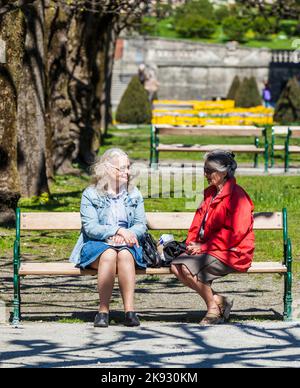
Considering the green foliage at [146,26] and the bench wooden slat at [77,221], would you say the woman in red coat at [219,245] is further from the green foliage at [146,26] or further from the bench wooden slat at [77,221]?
the green foliage at [146,26]

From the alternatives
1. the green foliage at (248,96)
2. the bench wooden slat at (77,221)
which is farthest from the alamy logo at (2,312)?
the green foliage at (248,96)

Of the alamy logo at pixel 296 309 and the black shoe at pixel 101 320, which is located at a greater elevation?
the black shoe at pixel 101 320

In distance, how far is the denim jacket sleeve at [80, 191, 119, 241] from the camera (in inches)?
403

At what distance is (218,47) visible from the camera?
8306cm

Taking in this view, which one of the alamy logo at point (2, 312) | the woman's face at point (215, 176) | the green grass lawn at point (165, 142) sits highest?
the woman's face at point (215, 176)

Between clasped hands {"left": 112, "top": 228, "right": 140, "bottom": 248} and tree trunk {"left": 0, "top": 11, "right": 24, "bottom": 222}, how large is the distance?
19.0 ft

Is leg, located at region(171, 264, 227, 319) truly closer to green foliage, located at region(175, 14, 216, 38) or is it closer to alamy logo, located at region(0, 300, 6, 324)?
alamy logo, located at region(0, 300, 6, 324)

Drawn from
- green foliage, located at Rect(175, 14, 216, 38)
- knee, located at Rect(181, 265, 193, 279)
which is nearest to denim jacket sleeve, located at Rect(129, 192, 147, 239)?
knee, located at Rect(181, 265, 193, 279)

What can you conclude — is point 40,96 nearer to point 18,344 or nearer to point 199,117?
point 18,344

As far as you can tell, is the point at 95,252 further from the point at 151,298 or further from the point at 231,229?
the point at 151,298

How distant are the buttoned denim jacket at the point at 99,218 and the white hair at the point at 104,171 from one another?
0.04 m

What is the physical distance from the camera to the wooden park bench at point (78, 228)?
10297 millimetres

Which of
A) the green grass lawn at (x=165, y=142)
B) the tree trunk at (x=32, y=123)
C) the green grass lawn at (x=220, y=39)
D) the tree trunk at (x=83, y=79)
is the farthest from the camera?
the green grass lawn at (x=220, y=39)

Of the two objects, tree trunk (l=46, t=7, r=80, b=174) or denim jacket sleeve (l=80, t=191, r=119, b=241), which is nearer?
denim jacket sleeve (l=80, t=191, r=119, b=241)
